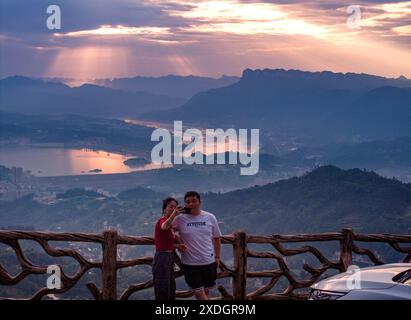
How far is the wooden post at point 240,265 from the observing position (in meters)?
8.82

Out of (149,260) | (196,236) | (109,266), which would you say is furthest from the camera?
(149,260)

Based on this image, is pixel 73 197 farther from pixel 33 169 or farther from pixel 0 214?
pixel 33 169

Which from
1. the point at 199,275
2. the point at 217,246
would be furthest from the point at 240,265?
the point at 199,275

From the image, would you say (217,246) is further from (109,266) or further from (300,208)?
(300,208)

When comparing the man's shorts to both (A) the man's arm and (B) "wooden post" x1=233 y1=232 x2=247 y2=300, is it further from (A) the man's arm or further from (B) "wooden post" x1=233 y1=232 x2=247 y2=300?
(B) "wooden post" x1=233 y1=232 x2=247 y2=300

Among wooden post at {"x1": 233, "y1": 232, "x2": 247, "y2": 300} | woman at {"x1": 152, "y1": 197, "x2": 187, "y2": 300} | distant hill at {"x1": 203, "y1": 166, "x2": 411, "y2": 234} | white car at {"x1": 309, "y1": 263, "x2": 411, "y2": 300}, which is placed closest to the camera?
white car at {"x1": 309, "y1": 263, "x2": 411, "y2": 300}

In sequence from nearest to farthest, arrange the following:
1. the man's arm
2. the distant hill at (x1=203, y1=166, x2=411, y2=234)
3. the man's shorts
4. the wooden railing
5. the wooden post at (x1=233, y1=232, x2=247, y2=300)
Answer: the man's shorts < the man's arm < the wooden railing < the wooden post at (x1=233, y1=232, x2=247, y2=300) < the distant hill at (x1=203, y1=166, x2=411, y2=234)

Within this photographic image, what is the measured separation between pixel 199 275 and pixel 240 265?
155 centimetres

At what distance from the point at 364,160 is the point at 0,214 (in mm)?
107288

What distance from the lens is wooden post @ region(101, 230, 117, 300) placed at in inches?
322

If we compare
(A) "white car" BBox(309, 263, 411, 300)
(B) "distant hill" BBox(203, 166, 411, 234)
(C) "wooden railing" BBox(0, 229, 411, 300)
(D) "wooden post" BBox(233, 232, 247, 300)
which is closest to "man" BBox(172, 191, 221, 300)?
(C) "wooden railing" BBox(0, 229, 411, 300)

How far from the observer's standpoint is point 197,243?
7.41 m

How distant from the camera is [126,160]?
186 m
